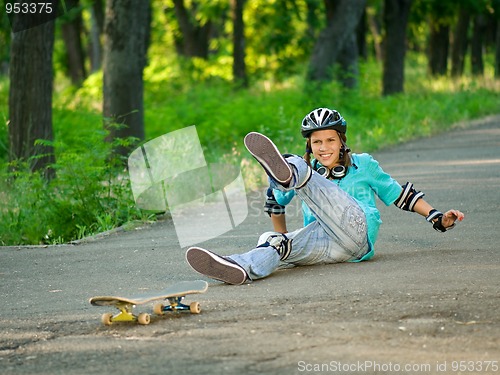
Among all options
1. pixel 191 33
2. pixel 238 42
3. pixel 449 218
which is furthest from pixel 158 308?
pixel 191 33

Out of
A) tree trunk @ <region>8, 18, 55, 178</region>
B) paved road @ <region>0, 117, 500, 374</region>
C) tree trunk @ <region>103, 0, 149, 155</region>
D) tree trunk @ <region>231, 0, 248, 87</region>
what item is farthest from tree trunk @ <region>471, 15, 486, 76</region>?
paved road @ <region>0, 117, 500, 374</region>

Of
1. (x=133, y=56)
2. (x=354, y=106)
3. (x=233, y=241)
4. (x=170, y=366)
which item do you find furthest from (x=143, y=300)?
(x=354, y=106)

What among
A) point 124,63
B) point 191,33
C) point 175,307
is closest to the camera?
point 175,307

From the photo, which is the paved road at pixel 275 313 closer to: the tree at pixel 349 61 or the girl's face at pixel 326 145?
the girl's face at pixel 326 145

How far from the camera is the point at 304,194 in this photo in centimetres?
729

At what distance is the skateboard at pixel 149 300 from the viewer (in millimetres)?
5910

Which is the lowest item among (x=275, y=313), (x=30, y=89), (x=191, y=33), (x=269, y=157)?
(x=275, y=313)

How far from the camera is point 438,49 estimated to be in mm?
38688

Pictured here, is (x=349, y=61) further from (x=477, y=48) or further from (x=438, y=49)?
(x=477, y=48)

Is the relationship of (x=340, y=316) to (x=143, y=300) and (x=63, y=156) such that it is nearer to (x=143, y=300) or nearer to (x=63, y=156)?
(x=143, y=300)

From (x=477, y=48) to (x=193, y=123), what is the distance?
19043 millimetres

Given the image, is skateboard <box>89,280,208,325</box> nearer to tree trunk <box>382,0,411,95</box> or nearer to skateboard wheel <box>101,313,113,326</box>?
skateboard wheel <box>101,313,113,326</box>

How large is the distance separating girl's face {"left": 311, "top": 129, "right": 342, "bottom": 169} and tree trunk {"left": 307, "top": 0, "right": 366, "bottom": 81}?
57.5ft
